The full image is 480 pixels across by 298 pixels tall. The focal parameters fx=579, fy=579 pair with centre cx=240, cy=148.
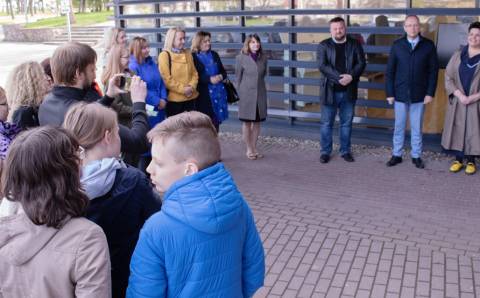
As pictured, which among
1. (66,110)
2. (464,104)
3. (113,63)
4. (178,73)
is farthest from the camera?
(464,104)

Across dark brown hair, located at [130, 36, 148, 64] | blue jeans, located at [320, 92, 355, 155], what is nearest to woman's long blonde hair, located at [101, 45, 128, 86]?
dark brown hair, located at [130, 36, 148, 64]

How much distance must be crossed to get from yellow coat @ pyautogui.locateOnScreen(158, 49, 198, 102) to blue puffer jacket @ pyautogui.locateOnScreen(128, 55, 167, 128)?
38cm

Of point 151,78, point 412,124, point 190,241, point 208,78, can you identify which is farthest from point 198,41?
point 190,241

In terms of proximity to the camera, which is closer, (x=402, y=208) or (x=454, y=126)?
(x=402, y=208)

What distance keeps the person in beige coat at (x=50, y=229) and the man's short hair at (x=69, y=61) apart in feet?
4.94

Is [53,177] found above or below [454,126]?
above

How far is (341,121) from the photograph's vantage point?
26.0ft

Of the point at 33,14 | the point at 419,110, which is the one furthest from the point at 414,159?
the point at 33,14

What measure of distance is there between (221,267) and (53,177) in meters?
0.70

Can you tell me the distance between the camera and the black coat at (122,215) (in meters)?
2.33

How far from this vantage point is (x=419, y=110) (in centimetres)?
739

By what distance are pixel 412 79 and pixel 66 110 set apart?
5059 mm

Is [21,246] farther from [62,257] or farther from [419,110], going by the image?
[419,110]

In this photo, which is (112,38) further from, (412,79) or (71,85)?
(412,79)
